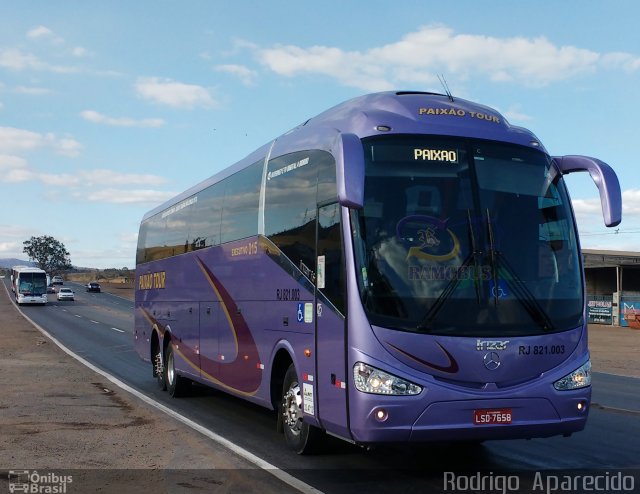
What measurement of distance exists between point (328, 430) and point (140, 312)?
37.8ft

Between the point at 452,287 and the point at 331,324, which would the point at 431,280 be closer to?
the point at 452,287

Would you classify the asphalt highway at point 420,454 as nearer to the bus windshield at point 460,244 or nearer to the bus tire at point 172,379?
the bus tire at point 172,379

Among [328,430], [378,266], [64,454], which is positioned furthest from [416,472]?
[64,454]

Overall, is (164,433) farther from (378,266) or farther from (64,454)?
(378,266)

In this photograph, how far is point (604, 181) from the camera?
7902 millimetres

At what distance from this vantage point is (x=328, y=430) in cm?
770

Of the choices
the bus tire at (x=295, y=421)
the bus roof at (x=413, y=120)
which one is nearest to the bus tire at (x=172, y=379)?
the bus tire at (x=295, y=421)

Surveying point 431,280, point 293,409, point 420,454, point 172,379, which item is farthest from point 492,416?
point 172,379

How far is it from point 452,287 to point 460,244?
0.43m

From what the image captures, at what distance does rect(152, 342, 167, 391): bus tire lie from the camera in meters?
15.5

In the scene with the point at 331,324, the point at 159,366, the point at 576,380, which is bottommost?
the point at 159,366

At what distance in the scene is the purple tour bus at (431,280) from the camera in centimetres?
695

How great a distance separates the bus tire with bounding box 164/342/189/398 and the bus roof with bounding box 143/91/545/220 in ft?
23.3

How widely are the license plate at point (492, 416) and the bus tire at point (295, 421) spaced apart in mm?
2199
